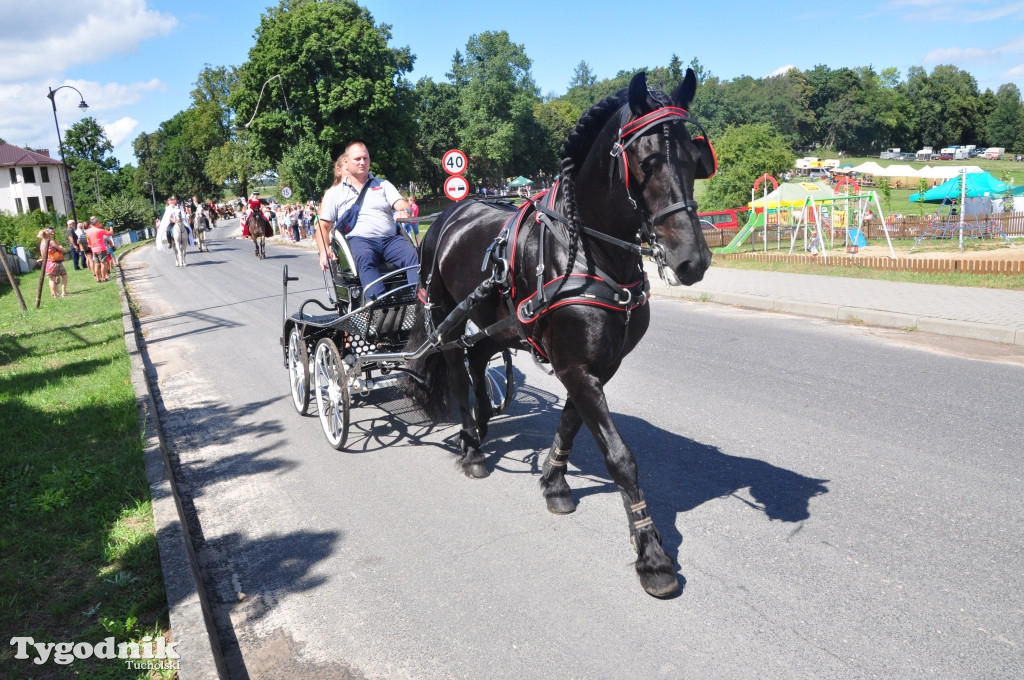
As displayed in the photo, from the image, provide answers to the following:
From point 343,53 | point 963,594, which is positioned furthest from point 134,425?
point 343,53

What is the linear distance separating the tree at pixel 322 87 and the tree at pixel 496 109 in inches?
1171

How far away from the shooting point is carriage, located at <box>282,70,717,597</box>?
343 centimetres

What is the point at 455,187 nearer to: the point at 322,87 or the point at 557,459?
the point at 557,459

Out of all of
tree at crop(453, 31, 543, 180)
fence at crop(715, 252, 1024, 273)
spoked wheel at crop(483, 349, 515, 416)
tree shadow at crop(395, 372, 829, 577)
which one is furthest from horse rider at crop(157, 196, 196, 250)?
tree at crop(453, 31, 543, 180)

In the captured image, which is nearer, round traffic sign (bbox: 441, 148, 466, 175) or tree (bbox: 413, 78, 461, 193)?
round traffic sign (bbox: 441, 148, 466, 175)

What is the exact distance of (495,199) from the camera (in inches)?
229

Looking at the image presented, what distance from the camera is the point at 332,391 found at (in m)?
6.23

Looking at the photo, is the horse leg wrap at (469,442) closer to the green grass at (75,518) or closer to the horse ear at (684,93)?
the green grass at (75,518)

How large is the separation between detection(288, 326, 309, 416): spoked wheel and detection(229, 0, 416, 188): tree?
42.4m

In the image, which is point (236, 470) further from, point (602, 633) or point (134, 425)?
point (602, 633)

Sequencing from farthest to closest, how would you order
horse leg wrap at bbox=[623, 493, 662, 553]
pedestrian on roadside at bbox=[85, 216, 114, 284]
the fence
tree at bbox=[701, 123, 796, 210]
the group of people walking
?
tree at bbox=[701, 123, 796, 210]
pedestrian on roadside at bbox=[85, 216, 114, 284]
the group of people walking
the fence
horse leg wrap at bbox=[623, 493, 662, 553]

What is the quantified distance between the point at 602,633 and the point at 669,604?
0.40m

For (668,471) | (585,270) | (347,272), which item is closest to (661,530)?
(668,471)

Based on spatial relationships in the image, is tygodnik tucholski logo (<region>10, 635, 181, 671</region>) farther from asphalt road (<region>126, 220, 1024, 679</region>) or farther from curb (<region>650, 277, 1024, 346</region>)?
curb (<region>650, 277, 1024, 346</region>)
